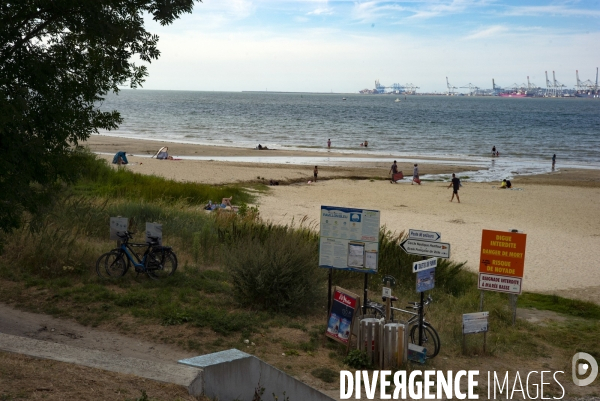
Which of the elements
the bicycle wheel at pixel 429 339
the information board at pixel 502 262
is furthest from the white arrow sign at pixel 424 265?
the information board at pixel 502 262

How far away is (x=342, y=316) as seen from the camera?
8461 millimetres

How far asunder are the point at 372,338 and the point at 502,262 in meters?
3.08

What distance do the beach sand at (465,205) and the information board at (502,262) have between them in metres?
5.18

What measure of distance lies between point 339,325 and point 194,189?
15447 millimetres

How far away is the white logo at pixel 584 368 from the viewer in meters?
8.29

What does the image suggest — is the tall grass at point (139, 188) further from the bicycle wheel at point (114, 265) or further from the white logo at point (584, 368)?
the white logo at point (584, 368)

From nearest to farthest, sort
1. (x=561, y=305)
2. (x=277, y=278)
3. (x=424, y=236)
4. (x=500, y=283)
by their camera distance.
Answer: (x=424, y=236)
(x=277, y=278)
(x=500, y=283)
(x=561, y=305)

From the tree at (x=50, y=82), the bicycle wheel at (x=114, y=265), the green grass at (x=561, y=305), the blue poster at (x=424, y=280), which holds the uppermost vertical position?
the tree at (x=50, y=82)

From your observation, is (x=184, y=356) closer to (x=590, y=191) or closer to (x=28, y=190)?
(x=28, y=190)

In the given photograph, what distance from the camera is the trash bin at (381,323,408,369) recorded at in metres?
7.94

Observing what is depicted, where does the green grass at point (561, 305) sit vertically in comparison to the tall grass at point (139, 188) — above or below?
below

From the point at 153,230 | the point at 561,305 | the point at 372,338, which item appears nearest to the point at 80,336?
the point at 153,230

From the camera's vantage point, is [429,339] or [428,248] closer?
[428,248]

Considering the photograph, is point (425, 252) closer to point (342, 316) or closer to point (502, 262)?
point (342, 316)
